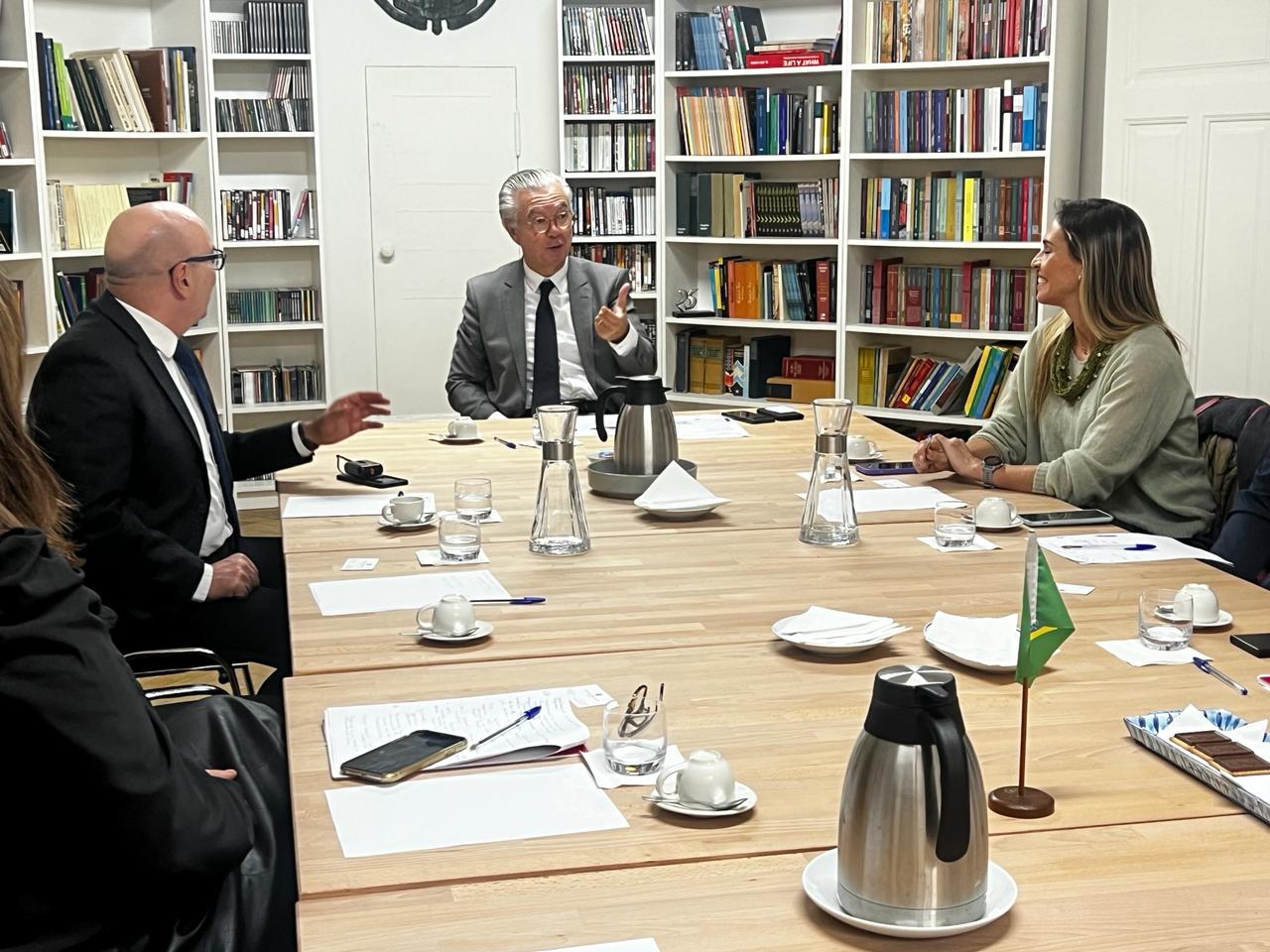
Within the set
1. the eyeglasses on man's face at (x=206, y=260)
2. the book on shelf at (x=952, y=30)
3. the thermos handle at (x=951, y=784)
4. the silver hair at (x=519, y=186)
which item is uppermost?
the book on shelf at (x=952, y=30)

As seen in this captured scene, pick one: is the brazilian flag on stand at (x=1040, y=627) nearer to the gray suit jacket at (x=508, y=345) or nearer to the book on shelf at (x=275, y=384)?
the gray suit jacket at (x=508, y=345)

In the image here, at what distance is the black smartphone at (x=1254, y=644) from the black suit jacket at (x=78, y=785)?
4.74 ft

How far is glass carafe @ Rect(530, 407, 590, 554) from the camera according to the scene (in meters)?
2.62

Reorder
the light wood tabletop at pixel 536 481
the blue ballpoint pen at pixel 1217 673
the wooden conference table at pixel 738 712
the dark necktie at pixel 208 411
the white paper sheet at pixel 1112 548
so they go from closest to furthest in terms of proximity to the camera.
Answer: the wooden conference table at pixel 738 712, the blue ballpoint pen at pixel 1217 673, the white paper sheet at pixel 1112 548, the light wood tabletop at pixel 536 481, the dark necktie at pixel 208 411

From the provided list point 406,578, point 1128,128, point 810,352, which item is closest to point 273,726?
point 406,578

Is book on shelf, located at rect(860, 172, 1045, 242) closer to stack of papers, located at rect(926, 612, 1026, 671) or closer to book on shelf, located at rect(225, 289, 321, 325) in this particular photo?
book on shelf, located at rect(225, 289, 321, 325)

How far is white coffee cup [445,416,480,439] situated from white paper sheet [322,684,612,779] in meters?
2.13

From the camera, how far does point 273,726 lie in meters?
2.08

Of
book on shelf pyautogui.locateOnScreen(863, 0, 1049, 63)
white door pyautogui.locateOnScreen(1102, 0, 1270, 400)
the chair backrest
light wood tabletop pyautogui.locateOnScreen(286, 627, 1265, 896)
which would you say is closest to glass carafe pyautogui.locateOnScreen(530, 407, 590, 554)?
light wood tabletop pyautogui.locateOnScreen(286, 627, 1265, 896)

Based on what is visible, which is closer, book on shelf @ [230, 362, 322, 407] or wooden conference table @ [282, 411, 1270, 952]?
wooden conference table @ [282, 411, 1270, 952]

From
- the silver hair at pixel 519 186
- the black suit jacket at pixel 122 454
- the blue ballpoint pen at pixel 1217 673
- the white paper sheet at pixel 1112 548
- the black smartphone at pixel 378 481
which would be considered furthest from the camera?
the silver hair at pixel 519 186

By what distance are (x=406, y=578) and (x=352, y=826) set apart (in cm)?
106

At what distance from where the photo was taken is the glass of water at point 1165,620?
80.5 inches

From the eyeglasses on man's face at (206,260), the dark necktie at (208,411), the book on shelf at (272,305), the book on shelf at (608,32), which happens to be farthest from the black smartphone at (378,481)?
the book on shelf at (608,32)
